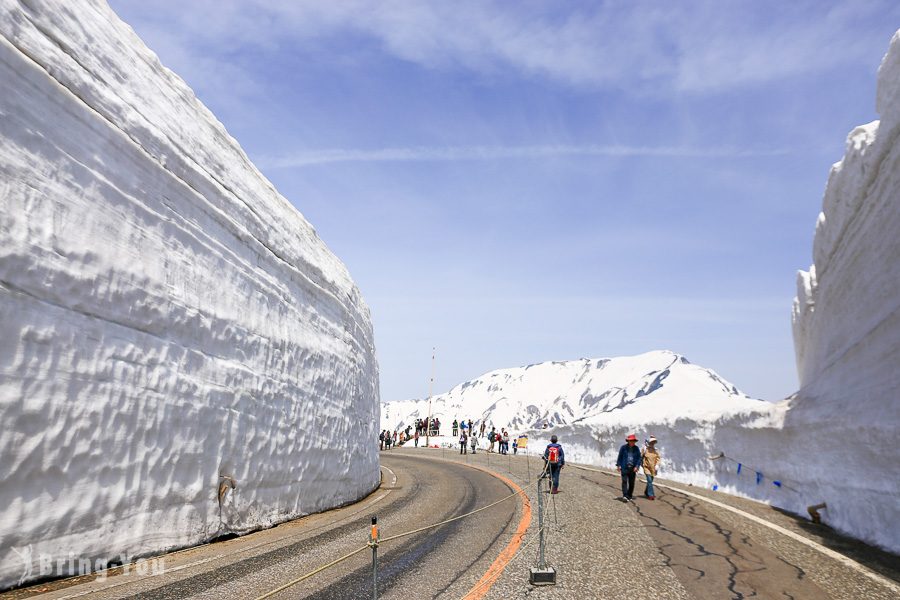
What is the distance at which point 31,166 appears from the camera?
612cm

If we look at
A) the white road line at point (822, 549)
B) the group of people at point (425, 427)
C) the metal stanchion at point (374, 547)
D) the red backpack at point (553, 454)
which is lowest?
the white road line at point (822, 549)

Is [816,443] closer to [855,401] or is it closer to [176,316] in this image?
[855,401]

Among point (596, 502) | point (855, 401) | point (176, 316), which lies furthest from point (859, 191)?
point (176, 316)

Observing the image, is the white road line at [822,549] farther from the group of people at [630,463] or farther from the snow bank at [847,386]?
the group of people at [630,463]

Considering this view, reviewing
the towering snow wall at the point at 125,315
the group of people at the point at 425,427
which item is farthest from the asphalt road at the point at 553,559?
the group of people at the point at 425,427

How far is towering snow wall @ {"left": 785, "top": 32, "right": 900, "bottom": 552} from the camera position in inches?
357

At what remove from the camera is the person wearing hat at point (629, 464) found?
12695 mm

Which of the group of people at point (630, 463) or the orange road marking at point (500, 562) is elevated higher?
the group of people at point (630, 463)

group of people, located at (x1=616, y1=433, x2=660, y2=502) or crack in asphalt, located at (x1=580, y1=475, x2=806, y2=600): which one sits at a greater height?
group of people, located at (x1=616, y1=433, x2=660, y2=502)

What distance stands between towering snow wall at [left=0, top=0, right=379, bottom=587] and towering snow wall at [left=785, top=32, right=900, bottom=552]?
418 inches

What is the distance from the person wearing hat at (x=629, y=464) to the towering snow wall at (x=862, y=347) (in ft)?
11.6

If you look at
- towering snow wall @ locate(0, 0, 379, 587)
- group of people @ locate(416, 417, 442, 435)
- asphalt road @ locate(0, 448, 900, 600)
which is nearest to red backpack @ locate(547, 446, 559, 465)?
asphalt road @ locate(0, 448, 900, 600)

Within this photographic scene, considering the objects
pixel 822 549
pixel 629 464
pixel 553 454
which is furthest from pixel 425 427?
pixel 822 549

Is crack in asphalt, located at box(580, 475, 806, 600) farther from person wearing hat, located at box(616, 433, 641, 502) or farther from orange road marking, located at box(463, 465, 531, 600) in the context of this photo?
orange road marking, located at box(463, 465, 531, 600)
